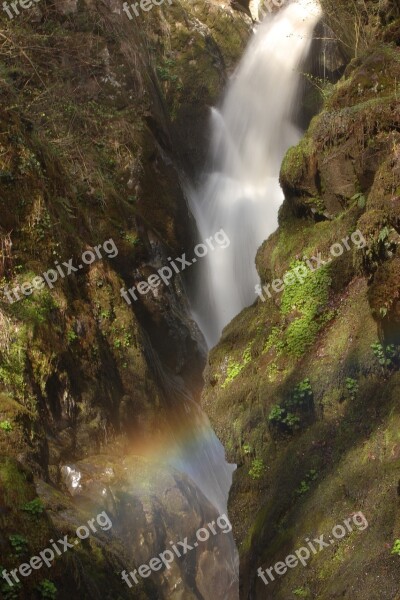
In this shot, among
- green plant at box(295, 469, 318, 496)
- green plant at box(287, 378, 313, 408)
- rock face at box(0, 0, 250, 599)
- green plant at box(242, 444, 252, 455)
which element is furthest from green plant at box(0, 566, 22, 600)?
green plant at box(287, 378, 313, 408)

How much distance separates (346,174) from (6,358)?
6.10 meters

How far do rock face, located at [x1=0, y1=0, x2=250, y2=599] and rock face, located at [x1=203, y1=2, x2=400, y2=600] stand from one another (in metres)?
1.83

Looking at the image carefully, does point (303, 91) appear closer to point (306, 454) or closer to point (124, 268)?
point (124, 268)

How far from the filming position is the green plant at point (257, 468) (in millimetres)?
8367

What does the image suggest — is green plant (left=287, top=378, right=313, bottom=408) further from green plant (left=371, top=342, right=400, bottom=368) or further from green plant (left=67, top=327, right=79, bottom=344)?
green plant (left=67, top=327, right=79, bottom=344)

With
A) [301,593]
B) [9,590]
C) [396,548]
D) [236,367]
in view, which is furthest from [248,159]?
[9,590]

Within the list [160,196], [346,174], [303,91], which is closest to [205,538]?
[346,174]

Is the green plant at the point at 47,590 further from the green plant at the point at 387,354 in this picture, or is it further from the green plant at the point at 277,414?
the green plant at the point at 387,354

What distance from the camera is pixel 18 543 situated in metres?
5.07

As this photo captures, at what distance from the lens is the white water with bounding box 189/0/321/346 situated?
662 inches

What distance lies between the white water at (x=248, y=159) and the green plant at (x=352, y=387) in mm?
8103

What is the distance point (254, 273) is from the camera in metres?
17.1

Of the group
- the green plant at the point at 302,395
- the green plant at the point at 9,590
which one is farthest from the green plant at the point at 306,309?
the green plant at the point at 9,590

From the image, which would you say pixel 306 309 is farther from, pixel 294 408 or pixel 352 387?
pixel 352 387
